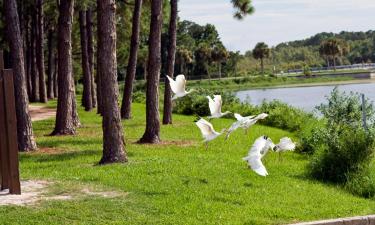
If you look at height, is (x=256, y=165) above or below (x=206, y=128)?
below

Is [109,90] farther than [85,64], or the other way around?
[85,64]

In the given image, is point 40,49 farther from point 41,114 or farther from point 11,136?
point 11,136

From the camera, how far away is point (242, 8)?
833 inches

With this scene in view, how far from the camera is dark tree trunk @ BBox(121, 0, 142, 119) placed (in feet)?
79.5

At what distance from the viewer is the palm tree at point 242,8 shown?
2108 centimetres

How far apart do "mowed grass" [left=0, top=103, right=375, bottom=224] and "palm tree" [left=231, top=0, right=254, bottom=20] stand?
7081mm

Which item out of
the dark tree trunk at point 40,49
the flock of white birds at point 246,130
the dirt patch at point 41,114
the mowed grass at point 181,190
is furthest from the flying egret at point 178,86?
the dark tree trunk at point 40,49

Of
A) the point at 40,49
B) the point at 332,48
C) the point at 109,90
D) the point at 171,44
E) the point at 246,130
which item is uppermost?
the point at 332,48

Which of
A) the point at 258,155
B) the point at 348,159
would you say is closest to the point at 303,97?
the point at 348,159

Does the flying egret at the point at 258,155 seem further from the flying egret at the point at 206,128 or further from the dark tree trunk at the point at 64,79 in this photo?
the dark tree trunk at the point at 64,79

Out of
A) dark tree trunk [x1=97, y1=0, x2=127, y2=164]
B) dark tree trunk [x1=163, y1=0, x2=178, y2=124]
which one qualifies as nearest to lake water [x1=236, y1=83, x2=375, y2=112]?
dark tree trunk [x1=163, y1=0, x2=178, y2=124]

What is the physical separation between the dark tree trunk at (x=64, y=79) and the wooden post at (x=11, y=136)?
9.43 metres

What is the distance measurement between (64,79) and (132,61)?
5.99 metres

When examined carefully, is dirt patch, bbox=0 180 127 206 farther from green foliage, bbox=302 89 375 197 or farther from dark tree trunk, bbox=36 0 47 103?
dark tree trunk, bbox=36 0 47 103
